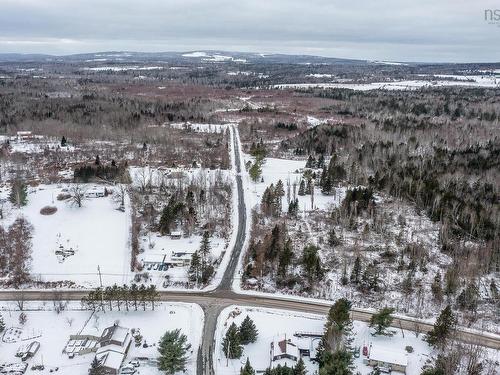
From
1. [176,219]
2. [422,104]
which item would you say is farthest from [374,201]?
[422,104]

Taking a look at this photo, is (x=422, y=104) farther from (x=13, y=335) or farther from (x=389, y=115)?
(x=13, y=335)

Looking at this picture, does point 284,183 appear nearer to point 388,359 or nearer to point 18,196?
point 18,196

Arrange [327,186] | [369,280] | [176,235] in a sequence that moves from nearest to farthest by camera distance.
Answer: [369,280] → [176,235] → [327,186]

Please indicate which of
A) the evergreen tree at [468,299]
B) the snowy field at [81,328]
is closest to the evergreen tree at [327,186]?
the evergreen tree at [468,299]

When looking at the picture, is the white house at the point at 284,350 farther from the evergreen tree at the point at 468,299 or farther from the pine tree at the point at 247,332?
the evergreen tree at the point at 468,299

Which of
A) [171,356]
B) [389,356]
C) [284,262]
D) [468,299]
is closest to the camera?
[171,356]

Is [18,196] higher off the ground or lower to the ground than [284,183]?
higher

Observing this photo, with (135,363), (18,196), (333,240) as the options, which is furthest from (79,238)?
(333,240)
